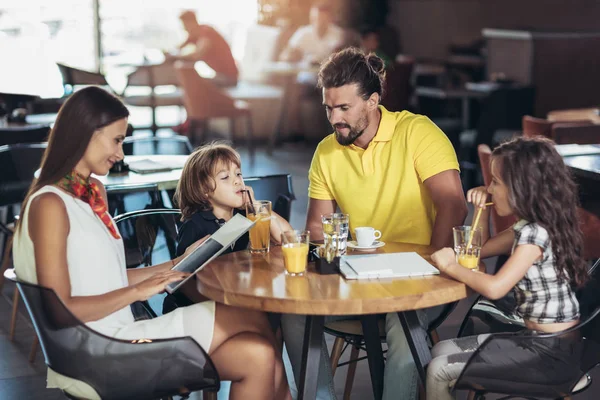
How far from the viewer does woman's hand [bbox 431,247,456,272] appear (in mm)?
2154

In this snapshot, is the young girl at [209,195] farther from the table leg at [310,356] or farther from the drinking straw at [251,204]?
the table leg at [310,356]

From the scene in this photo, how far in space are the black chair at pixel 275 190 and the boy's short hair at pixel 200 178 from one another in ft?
2.78

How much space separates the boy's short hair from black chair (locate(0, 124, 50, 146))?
91.8 inches

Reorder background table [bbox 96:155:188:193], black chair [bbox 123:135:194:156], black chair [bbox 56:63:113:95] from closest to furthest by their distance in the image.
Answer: background table [bbox 96:155:188:193] → black chair [bbox 123:135:194:156] → black chair [bbox 56:63:113:95]

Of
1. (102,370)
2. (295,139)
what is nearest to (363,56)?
(102,370)

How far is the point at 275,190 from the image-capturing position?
11.9 feet

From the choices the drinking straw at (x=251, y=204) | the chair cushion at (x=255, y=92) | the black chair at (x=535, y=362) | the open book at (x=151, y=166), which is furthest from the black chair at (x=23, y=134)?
the chair cushion at (x=255, y=92)

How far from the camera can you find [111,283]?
7.19 feet

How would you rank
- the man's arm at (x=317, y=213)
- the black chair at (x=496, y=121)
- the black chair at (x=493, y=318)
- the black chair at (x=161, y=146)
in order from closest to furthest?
the black chair at (x=493, y=318) → the man's arm at (x=317, y=213) → the black chair at (x=161, y=146) → the black chair at (x=496, y=121)

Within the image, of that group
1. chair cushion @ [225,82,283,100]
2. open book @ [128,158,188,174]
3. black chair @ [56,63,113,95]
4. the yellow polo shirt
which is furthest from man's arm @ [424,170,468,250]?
chair cushion @ [225,82,283,100]

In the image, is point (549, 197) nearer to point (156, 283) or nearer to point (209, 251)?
point (209, 251)

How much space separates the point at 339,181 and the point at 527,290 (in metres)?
0.87

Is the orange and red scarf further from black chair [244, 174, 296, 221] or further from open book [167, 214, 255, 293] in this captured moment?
black chair [244, 174, 296, 221]

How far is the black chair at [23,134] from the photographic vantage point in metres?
4.76
